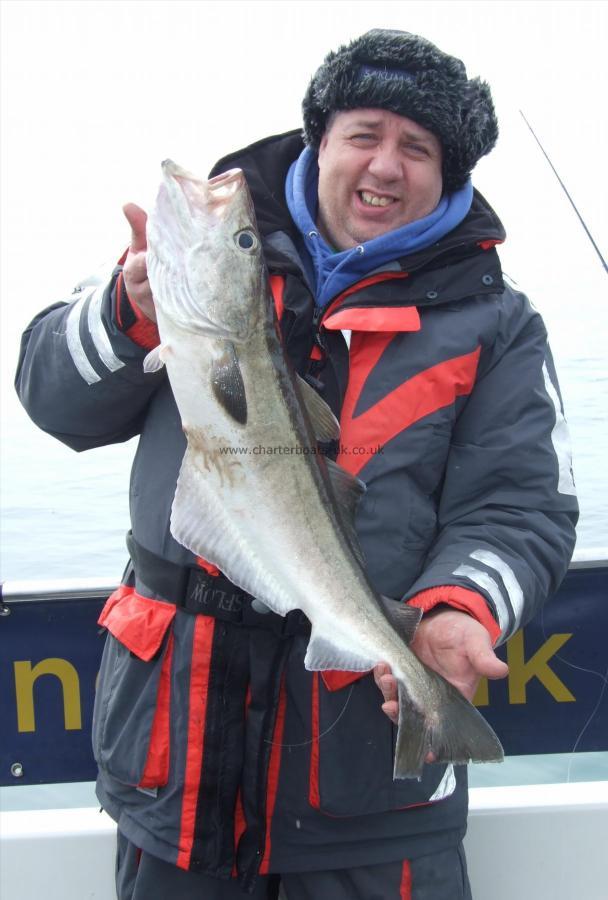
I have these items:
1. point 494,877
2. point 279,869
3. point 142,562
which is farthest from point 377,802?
point 494,877

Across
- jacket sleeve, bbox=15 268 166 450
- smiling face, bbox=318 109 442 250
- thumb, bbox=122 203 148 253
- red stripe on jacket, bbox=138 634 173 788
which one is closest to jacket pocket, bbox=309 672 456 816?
red stripe on jacket, bbox=138 634 173 788

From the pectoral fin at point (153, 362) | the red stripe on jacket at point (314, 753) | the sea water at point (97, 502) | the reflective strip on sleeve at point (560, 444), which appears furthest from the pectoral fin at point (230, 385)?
the sea water at point (97, 502)

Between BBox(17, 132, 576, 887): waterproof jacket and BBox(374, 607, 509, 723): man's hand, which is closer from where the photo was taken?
BBox(374, 607, 509, 723): man's hand

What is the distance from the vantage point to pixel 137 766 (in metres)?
2.30

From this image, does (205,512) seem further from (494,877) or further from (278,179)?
(494,877)

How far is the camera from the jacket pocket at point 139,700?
2307 mm

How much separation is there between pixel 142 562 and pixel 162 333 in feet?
2.45

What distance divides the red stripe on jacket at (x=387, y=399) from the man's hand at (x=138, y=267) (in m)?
0.58

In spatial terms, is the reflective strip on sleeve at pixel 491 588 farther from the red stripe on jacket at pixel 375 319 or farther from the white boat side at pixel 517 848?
the white boat side at pixel 517 848

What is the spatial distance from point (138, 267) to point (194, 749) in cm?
123

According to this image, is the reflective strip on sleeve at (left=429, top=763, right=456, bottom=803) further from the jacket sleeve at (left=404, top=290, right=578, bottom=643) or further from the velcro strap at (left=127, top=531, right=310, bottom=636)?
the velcro strap at (left=127, top=531, right=310, bottom=636)

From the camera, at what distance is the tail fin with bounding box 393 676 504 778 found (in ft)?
6.59

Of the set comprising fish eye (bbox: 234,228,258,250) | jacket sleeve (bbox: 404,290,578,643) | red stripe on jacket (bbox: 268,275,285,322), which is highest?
fish eye (bbox: 234,228,258,250)

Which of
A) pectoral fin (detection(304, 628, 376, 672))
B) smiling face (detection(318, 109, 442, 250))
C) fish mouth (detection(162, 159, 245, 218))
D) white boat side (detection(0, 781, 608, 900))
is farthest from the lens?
white boat side (detection(0, 781, 608, 900))
